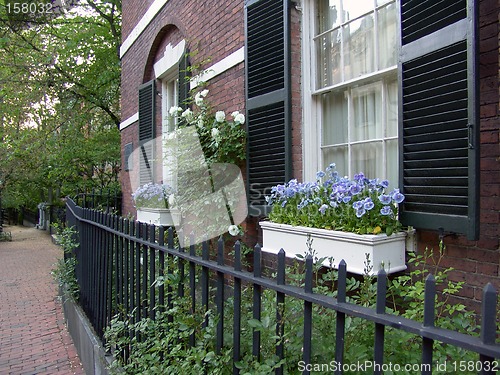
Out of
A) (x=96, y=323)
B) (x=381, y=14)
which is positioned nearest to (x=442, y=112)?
(x=381, y=14)

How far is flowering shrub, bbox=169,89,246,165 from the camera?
14.0ft

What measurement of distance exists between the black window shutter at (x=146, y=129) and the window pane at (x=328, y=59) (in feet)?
12.9

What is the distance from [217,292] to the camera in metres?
1.97

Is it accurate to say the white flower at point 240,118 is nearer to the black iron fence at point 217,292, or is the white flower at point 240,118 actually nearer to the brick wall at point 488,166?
the black iron fence at point 217,292

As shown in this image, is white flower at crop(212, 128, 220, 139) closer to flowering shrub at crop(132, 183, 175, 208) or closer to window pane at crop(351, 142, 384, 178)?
window pane at crop(351, 142, 384, 178)

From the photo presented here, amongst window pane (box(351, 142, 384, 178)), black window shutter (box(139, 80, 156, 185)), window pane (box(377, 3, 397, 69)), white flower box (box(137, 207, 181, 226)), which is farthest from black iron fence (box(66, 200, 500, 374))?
black window shutter (box(139, 80, 156, 185))

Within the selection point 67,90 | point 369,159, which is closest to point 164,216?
point 369,159

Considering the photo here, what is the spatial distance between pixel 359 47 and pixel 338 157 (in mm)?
849

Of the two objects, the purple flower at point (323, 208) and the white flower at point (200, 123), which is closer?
the purple flower at point (323, 208)

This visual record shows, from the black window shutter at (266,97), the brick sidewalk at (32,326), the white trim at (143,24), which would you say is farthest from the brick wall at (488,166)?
the white trim at (143,24)

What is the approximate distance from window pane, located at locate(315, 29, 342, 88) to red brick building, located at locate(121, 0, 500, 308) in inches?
0.4

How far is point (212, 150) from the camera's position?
449cm

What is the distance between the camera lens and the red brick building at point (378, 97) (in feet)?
7.64

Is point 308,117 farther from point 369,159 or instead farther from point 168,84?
point 168,84
